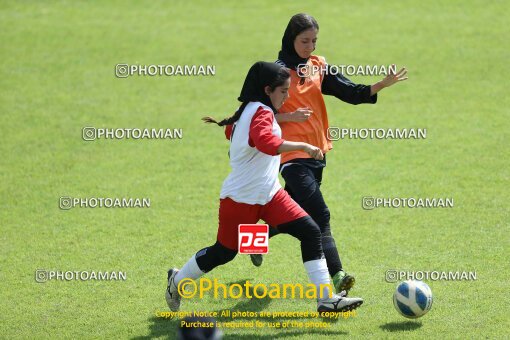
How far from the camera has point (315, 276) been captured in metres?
7.48

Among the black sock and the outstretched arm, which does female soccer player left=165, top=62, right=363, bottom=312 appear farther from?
the outstretched arm

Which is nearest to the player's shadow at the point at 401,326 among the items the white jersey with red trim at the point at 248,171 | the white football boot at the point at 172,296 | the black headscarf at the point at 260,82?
the white jersey with red trim at the point at 248,171

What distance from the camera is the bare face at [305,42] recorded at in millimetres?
7934

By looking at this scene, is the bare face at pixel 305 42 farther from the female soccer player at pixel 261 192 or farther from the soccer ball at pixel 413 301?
the soccer ball at pixel 413 301

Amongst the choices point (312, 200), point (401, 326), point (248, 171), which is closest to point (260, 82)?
point (248, 171)

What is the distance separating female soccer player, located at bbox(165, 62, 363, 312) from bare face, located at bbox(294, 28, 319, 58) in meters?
0.77

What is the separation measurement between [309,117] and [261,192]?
1008 millimetres

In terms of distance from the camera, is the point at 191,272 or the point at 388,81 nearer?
the point at 191,272

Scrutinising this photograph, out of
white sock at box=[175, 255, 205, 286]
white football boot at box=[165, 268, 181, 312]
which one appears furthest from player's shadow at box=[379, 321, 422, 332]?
white football boot at box=[165, 268, 181, 312]

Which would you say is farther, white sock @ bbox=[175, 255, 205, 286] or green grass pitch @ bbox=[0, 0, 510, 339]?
green grass pitch @ bbox=[0, 0, 510, 339]

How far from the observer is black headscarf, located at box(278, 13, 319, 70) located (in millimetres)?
7898

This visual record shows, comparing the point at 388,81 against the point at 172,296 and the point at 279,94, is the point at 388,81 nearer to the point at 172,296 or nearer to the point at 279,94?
the point at 279,94

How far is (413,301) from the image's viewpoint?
7.30m

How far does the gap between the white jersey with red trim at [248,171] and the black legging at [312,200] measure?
1.89ft
